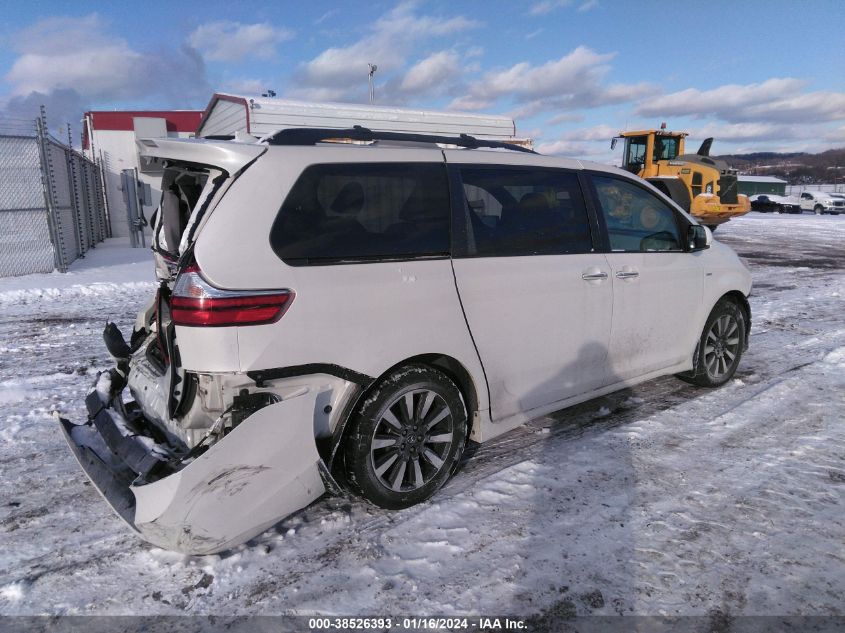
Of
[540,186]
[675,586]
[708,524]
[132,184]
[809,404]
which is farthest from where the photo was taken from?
[132,184]

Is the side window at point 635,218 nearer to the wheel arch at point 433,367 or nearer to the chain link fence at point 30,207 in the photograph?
the wheel arch at point 433,367

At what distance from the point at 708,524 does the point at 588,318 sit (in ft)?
4.66

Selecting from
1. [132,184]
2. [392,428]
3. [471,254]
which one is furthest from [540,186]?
[132,184]

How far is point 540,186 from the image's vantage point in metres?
3.73

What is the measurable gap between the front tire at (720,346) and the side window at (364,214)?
2.91 meters

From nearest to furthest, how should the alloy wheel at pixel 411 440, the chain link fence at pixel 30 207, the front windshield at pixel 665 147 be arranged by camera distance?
1. the alloy wheel at pixel 411 440
2. the chain link fence at pixel 30 207
3. the front windshield at pixel 665 147

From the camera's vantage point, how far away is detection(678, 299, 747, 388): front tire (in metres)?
4.85

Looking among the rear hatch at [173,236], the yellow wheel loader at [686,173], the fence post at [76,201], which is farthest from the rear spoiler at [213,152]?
the yellow wheel loader at [686,173]

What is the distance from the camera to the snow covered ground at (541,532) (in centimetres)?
251

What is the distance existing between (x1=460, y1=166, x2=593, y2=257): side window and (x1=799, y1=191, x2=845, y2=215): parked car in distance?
134 feet

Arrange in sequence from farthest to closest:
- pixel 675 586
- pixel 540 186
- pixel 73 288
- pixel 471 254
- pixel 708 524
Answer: pixel 73 288, pixel 540 186, pixel 471 254, pixel 708 524, pixel 675 586

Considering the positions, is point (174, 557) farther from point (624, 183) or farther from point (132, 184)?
point (132, 184)

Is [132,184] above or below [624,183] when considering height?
above

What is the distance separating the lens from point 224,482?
2.50 metres
